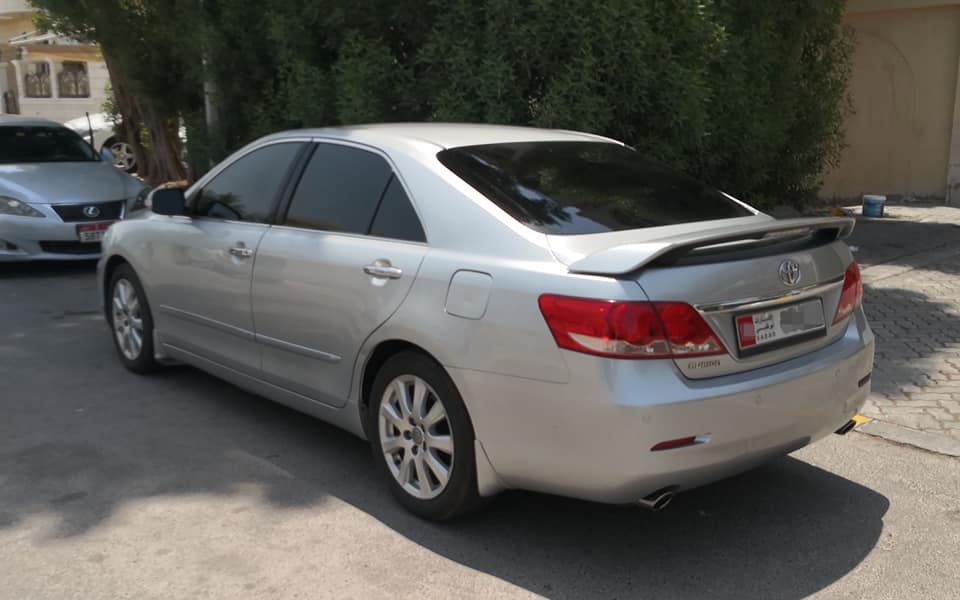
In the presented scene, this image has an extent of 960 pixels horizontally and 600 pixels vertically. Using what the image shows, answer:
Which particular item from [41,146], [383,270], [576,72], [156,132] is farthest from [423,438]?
[156,132]

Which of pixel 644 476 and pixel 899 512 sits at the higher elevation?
pixel 644 476

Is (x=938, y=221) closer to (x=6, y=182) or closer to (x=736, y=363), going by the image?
(x=736, y=363)

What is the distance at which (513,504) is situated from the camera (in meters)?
4.23

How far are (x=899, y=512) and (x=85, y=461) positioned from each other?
3.79 m

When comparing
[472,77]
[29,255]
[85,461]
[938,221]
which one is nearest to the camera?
[85,461]

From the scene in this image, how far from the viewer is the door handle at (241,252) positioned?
4.88 m

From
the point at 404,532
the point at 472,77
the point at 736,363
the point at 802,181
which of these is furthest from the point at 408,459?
the point at 802,181

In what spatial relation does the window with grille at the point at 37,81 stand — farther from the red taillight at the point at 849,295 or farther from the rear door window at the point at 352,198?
the red taillight at the point at 849,295

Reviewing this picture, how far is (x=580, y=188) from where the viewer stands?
13.6 feet

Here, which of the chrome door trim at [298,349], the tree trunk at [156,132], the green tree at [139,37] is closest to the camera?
the chrome door trim at [298,349]

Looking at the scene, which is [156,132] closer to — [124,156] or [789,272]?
[124,156]

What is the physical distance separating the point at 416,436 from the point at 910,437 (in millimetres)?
2676

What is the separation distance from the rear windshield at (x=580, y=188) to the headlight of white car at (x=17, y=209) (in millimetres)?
6399

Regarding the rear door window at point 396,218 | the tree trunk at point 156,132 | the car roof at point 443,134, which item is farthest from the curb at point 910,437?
the tree trunk at point 156,132
